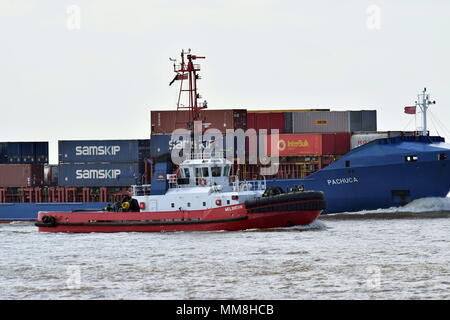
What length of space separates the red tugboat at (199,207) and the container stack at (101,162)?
14943mm

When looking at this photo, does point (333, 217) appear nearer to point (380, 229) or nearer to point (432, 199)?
point (432, 199)

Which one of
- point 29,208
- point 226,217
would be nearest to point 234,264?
point 226,217

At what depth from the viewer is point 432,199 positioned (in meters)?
58.8

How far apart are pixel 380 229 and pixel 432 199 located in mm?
13520

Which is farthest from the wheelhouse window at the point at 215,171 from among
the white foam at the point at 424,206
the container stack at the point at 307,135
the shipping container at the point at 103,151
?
the shipping container at the point at 103,151

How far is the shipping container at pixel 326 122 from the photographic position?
64812 mm

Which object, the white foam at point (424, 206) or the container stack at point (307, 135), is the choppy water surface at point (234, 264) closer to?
the white foam at point (424, 206)

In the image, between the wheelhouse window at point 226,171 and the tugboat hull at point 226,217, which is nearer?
the tugboat hull at point 226,217

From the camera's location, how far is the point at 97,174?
205 ft

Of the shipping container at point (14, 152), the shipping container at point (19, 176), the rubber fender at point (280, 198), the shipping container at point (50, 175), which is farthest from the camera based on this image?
the shipping container at point (14, 152)

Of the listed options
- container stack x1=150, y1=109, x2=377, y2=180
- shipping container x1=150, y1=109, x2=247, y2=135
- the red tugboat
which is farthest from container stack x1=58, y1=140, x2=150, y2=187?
the red tugboat

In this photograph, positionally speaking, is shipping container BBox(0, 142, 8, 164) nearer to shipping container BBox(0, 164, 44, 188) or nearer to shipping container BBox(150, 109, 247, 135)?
shipping container BBox(0, 164, 44, 188)

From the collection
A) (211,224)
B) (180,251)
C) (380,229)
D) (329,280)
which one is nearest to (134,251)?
(180,251)

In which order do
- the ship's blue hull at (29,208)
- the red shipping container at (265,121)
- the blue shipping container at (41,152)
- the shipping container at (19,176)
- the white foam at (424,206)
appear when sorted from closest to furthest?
1. the white foam at (424,206)
2. the ship's blue hull at (29,208)
3. the red shipping container at (265,121)
4. the shipping container at (19,176)
5. the blue shipping container at (41,152)
